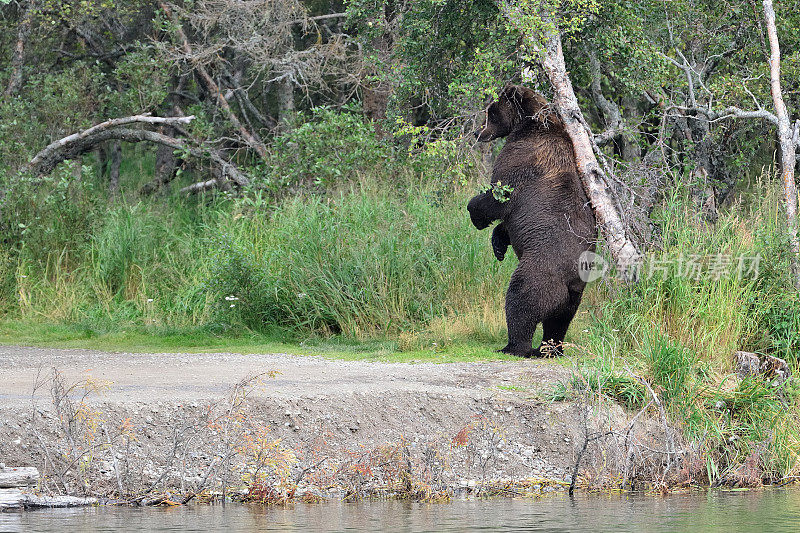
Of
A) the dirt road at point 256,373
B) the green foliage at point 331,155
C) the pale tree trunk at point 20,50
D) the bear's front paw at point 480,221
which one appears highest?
the pale tree trunk at point 20,50

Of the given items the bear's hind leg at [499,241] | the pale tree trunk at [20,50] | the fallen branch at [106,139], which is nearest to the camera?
the bear's hind leg at [499,241]

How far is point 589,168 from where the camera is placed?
1091 centimetres

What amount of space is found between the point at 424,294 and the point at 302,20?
6.35 metres

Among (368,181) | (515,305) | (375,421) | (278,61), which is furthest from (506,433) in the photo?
(278,61)

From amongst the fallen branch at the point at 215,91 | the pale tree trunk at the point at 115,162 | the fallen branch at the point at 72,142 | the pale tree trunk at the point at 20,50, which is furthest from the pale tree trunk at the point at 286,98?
the pale tree trunk at the point at 20,50

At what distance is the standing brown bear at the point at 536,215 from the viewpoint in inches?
408

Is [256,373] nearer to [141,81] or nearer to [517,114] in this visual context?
[517,114]

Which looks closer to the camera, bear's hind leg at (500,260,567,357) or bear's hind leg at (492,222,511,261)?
bear's hind leg at (500,260,567,357)

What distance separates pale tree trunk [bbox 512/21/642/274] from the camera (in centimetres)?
1056

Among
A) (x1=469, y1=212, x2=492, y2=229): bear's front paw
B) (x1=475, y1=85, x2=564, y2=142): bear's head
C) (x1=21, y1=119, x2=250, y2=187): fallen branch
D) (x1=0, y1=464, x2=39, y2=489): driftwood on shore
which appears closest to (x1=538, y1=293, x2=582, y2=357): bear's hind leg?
(x1=469, y1=212, x2=492, y2=229): bear's front paw

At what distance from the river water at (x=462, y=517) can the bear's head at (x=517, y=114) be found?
476cm

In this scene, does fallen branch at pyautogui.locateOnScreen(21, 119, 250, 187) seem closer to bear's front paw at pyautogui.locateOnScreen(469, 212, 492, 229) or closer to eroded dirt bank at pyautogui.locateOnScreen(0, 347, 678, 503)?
bear's front paw at pyautogui.locateOnScreen(469, 212, 492, 229)

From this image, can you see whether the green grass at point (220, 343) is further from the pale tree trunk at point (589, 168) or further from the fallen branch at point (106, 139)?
the fallen branch at point (106, 139)

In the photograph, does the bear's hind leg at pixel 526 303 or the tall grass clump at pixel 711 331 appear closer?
the tall grass clump at pixel 711 331
